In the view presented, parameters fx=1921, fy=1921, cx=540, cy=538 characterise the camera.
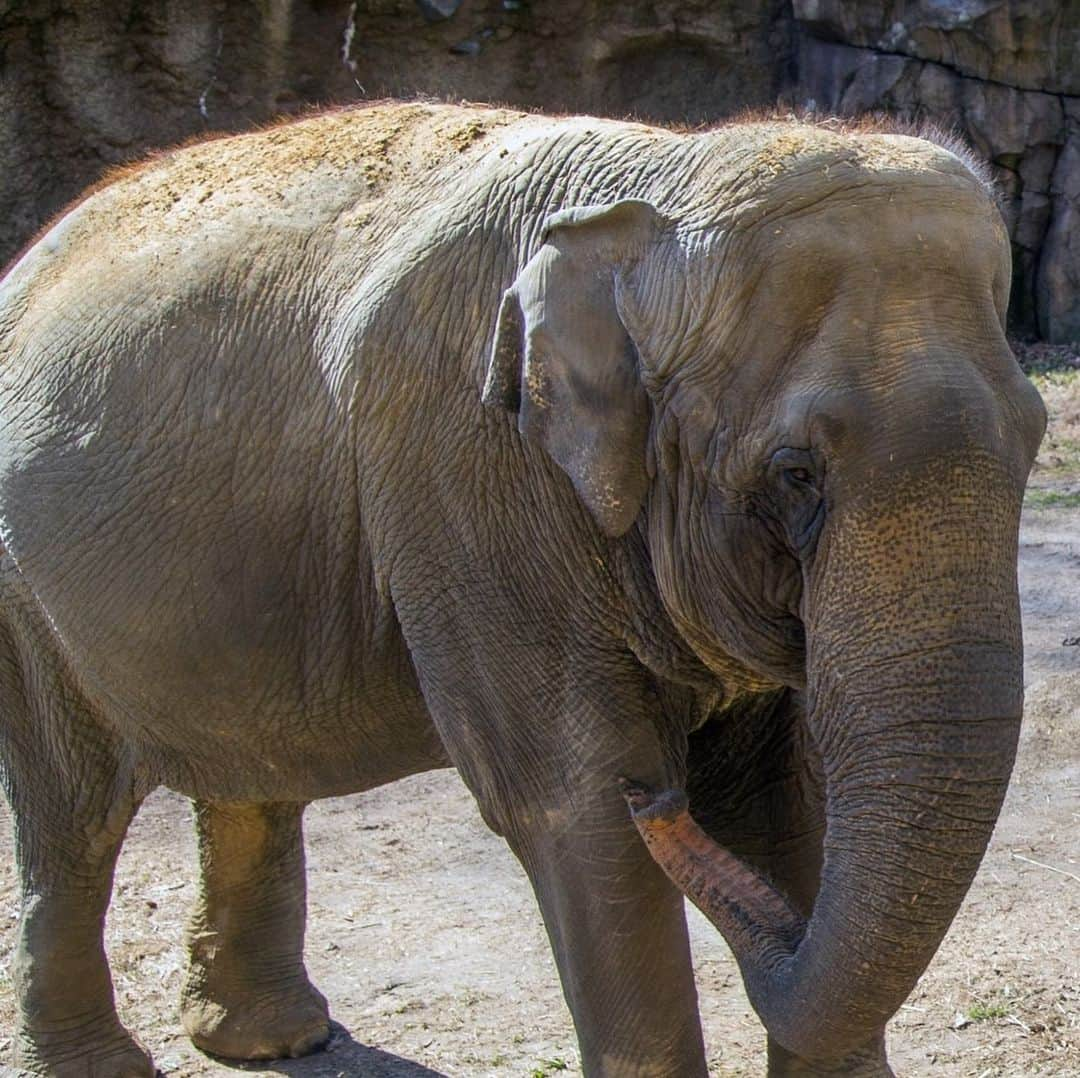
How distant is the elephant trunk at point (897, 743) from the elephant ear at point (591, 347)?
374 millimetres

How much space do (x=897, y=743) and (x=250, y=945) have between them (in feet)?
7.72

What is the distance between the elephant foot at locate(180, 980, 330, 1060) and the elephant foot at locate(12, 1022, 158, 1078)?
26cm

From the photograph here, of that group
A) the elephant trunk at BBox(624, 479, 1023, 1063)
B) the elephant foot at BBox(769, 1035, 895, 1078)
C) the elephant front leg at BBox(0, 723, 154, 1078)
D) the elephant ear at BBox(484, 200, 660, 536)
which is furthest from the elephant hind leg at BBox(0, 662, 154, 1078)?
the elephant trunk at BBox(624, 479, 1023, 1063)

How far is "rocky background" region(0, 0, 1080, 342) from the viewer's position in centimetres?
1156

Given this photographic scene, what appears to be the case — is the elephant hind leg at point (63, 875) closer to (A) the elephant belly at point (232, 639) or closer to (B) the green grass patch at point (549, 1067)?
(A) the elephant belly at point (232, 639)

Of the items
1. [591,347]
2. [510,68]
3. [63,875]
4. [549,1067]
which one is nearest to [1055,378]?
[510,68]

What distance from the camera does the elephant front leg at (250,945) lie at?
4.43 metres

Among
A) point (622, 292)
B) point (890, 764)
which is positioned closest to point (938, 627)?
point (890, 764)

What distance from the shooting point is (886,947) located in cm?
256

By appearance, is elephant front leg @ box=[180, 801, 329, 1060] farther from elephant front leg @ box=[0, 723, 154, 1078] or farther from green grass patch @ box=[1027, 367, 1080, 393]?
green grass patch @ box=[1027, 367, 1080, 393]

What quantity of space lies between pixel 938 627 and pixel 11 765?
2.39 m

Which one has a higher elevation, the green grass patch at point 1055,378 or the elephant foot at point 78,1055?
the elephant foot at point 78,1055

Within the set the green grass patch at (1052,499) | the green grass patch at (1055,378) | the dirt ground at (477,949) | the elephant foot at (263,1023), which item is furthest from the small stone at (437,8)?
the elephant foot at (263,1023)

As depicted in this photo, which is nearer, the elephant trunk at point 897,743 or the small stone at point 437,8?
the elephant trunk at point 897,743
